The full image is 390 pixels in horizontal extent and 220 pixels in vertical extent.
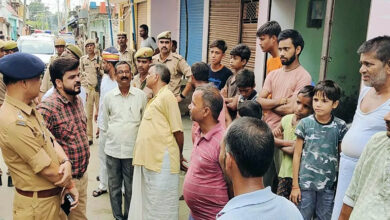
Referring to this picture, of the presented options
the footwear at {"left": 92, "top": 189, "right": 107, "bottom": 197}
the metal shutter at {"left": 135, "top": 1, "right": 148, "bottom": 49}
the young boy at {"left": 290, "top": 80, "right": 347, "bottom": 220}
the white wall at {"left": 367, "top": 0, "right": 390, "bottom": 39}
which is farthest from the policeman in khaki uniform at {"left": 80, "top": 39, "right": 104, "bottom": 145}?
the metal shutter at {"left": 135, "top": 1, "right": 148, "bottom": 49}

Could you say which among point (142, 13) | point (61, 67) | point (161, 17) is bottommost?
point (61, 67)

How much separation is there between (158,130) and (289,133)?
4.00 feet

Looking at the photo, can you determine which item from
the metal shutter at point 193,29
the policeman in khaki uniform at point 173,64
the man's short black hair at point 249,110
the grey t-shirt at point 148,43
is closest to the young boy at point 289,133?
the man's short black hair at point 249,110

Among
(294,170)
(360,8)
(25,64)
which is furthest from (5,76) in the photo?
(360,8)

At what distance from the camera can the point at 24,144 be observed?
2.25 metres

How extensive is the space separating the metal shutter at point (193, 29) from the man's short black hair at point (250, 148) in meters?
7.43

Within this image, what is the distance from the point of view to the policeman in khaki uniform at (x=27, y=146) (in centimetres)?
226

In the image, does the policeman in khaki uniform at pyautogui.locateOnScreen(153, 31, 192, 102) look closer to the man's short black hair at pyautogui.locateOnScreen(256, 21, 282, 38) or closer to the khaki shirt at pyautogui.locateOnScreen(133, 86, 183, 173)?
the man's short black hair at pyautogui.locateOnScreen(256, 21, 282, 38)

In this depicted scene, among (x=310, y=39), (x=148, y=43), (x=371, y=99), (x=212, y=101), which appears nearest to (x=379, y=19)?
(x=371, y=99)

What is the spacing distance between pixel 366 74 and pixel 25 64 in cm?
230

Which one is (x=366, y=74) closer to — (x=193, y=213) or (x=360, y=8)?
(x=193, y=213)

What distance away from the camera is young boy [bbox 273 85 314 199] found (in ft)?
10.2

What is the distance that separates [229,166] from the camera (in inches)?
60.0

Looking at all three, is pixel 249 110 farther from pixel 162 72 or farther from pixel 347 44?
pixel 347 44
